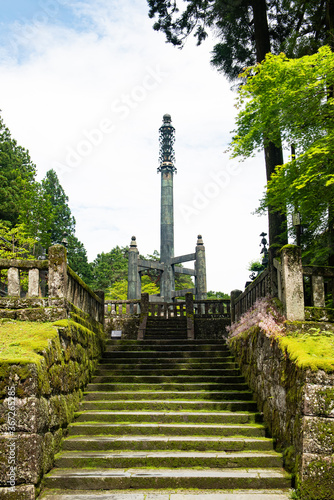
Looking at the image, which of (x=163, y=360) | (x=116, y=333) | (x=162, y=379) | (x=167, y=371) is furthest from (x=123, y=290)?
(x=162, y=379)

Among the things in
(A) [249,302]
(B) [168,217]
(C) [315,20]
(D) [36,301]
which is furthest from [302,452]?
(B) [168,217]

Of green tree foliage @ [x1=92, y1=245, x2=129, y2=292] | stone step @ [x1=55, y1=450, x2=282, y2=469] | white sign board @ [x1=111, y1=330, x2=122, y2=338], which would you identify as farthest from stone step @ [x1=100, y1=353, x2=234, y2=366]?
green tree foliage @ [x1=92, y1=245, x2=129, y2=292]

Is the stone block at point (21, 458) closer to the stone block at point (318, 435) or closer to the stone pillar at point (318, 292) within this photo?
the stone block at point (318, 435)

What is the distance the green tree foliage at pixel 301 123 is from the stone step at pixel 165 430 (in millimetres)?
4161

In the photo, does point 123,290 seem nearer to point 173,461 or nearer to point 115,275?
point 115,275

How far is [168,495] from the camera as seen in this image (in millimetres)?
5117

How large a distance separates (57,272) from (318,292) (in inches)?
163

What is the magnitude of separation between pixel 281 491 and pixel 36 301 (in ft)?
14.4

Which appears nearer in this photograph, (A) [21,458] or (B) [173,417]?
(A) [21,458]

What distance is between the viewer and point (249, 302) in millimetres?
10266

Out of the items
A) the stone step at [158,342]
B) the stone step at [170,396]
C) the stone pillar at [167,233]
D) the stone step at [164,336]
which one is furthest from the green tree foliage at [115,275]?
the stone step at [170,396]

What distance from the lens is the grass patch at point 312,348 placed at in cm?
504

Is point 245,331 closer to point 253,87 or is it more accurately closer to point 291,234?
point 291,234

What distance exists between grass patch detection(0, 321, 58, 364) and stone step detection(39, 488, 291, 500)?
1.61m
